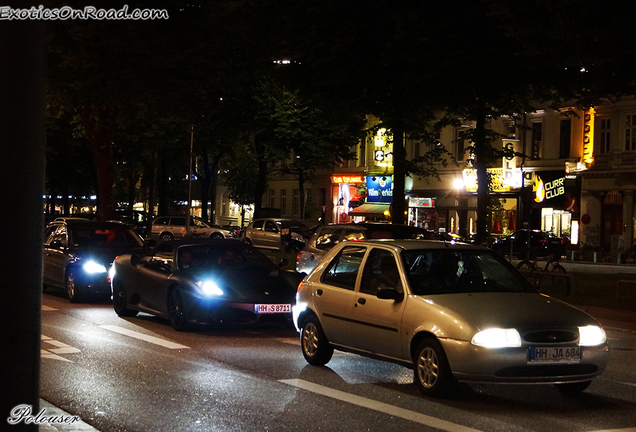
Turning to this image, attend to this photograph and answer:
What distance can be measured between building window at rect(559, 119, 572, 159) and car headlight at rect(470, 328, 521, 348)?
44.9 m

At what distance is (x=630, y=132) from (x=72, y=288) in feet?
120

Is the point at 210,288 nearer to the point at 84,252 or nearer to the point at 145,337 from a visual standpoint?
the point at 145,337

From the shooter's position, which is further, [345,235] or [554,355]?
[345,235]

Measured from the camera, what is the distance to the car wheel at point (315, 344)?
10.8 metres

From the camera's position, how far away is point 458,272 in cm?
991

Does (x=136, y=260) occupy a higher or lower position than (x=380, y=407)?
higher

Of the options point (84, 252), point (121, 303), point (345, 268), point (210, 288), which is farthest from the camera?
point (84, 252)

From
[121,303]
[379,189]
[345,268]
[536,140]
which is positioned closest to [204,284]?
[121,303]

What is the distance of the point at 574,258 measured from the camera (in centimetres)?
4684

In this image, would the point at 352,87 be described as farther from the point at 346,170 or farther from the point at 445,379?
the point at 346,170

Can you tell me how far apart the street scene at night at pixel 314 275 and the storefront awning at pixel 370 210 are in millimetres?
17913

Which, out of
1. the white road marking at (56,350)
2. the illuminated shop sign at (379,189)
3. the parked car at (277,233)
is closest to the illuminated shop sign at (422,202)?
the illuminated shop sign at (379,189)

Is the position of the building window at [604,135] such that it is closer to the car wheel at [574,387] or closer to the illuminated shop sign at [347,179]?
the illuminated shop sign at [347,179]

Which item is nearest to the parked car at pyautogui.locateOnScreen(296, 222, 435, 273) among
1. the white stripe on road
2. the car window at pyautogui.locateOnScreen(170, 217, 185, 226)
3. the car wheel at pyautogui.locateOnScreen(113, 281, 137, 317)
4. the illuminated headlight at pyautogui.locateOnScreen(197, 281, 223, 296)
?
the car wheel at pyautogui.locateOnScreen(113, 281, 137, 317)
